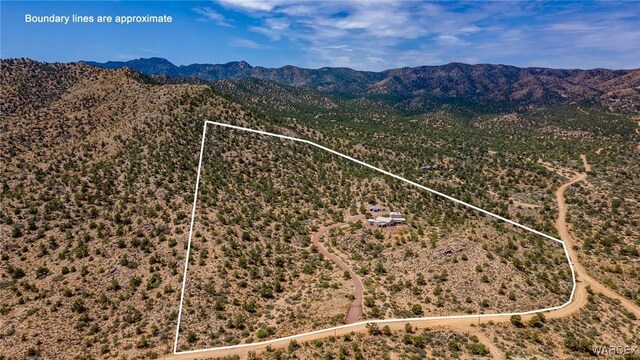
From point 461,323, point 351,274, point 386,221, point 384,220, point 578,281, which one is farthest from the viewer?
point 384,220

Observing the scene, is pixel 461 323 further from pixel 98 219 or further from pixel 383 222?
pixel 98 219

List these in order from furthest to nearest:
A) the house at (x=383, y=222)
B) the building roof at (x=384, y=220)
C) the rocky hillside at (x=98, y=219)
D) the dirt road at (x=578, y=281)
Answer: the building roof at (x=384, y=220) < the house at (x=383, y=222) < the dirt road at (x=578, y=281) < the rocky hillside at (x=98, y=219)

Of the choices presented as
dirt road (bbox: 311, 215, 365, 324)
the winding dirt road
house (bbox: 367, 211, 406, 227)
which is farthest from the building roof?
the winding dirt road

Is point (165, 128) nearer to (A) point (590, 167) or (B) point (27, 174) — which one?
(B) point (27, 174)

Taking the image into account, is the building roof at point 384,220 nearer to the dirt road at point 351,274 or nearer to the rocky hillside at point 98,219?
the dirt road at point 351,274

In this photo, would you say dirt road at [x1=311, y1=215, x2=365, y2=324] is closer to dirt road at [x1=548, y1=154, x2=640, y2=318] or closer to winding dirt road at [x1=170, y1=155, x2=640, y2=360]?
winding dirt road at [x1=170, y1=155, x2=640, y2=360]

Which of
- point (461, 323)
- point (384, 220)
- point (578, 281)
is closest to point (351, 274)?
point (461, 323)

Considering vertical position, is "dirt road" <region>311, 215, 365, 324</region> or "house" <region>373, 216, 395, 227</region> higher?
"house" <region>373, 216, 395, 227</region>

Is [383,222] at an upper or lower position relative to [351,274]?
upper

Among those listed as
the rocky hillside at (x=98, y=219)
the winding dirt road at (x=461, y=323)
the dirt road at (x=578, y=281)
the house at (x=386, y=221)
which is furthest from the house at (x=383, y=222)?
the rocky hillside at (x=98, y=219)
